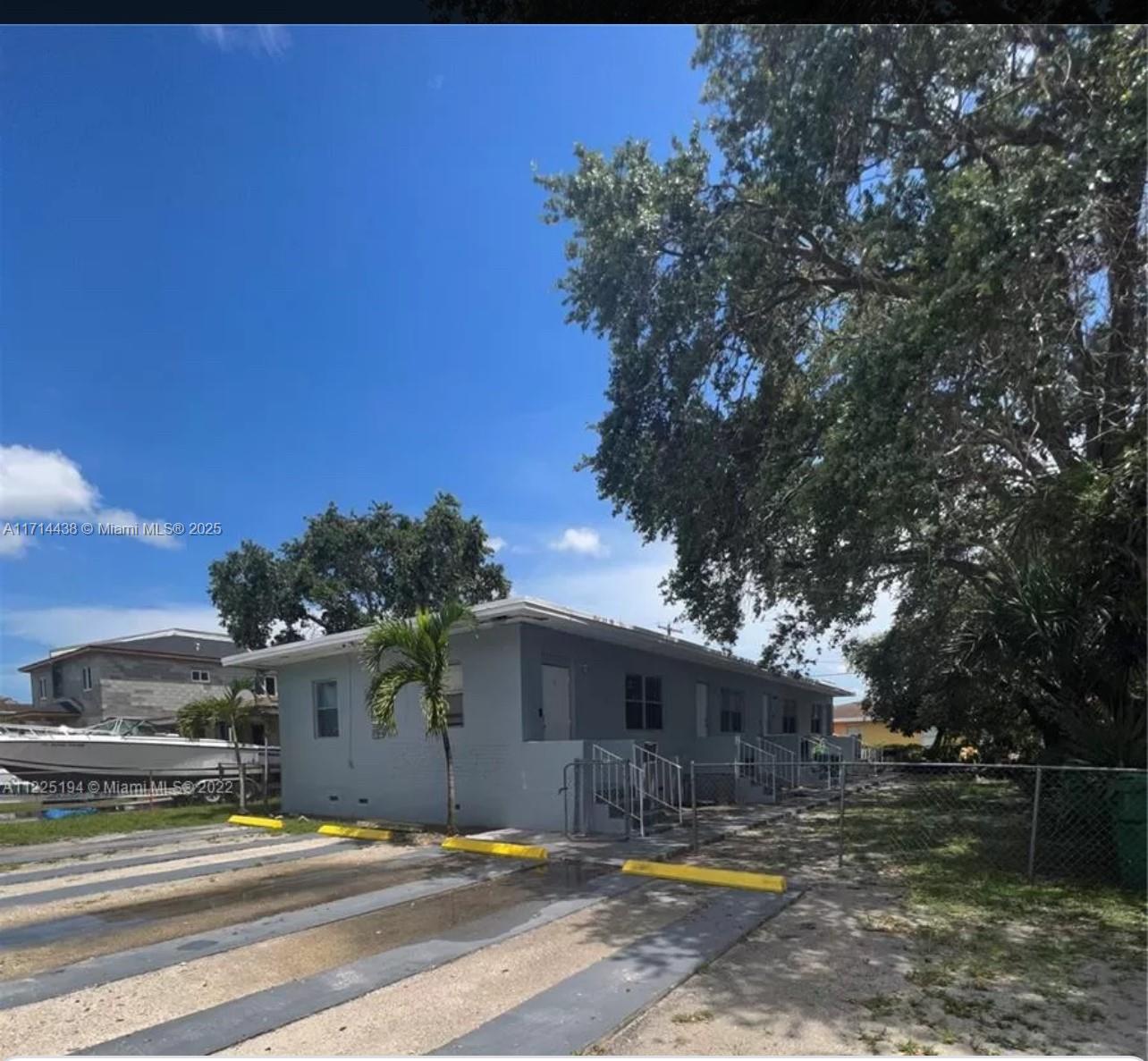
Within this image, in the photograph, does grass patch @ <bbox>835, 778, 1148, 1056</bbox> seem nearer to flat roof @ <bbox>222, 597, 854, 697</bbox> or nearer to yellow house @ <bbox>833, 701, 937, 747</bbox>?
flat roof @ <bbox>222, 597, 854, 697</bbox>

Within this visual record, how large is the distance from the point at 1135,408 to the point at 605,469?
270 inches

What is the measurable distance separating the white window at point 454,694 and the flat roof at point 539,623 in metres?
1.26

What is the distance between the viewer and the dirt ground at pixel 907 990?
4090 millimetres

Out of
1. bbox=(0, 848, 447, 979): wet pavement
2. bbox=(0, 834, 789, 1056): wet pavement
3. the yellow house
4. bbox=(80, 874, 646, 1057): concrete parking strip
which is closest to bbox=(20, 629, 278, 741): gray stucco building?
bbox=(0, 848, 447, 979): wet pavement

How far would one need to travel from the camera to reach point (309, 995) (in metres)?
4.77

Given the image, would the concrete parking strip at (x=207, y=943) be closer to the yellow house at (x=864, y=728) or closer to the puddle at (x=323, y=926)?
the puddle at (x=323, y=926)

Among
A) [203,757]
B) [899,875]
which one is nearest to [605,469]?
[899,875]

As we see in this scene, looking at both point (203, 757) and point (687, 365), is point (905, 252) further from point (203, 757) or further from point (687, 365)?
point (203, 757)

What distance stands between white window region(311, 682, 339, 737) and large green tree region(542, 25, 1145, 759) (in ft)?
22.9

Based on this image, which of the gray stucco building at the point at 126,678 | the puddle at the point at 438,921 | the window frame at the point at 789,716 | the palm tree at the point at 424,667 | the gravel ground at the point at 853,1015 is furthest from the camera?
the gray stucco building at the point at 126,678

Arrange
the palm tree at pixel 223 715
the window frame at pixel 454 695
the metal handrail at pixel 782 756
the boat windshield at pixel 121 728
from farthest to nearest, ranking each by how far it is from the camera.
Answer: the boat windshield at pixel 121 728
the metal handrail at pixel 782 756
the palm tree at pixel 223 715
the window frame at pixel 454 695

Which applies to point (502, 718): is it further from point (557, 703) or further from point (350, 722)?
point (350, 722)

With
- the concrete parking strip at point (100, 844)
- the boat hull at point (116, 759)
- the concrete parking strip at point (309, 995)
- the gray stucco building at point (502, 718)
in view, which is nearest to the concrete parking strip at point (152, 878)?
the concrete parking strip at point (100, 844)

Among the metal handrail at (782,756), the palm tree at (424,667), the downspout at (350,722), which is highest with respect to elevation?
the palm tree at (424,667)
